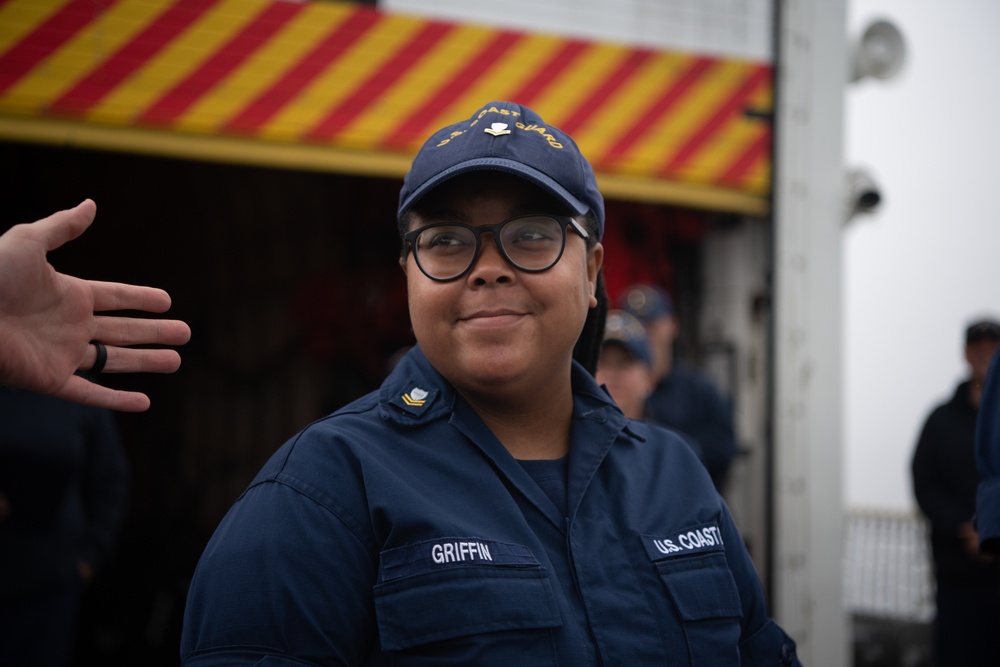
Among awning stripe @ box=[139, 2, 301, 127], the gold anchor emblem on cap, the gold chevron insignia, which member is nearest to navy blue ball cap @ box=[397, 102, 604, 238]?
the gold anchor emblem on cap

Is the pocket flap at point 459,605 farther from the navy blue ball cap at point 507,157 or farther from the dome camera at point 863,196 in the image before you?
the dome camera at point 863,196

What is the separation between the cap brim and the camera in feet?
4.17

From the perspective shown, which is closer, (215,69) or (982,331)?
(215,69)

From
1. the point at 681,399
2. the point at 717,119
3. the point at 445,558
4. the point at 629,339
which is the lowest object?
the point at 681,399

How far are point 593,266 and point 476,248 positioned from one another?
0.30 metres

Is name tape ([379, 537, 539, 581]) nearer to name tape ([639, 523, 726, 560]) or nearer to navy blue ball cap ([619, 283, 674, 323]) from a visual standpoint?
name tape ([639, 523, 726, 560])

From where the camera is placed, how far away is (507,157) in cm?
130

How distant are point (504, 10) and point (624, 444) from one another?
2.58 m

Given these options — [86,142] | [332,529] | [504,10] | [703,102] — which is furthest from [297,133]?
[332,529]

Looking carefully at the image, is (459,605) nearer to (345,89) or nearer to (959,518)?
(345,89)

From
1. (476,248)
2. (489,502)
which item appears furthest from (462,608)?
(476,248)

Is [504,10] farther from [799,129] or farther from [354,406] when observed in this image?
[354,406]

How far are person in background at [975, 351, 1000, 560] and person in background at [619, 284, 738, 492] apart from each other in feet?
5.86

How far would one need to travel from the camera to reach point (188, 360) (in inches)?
235
